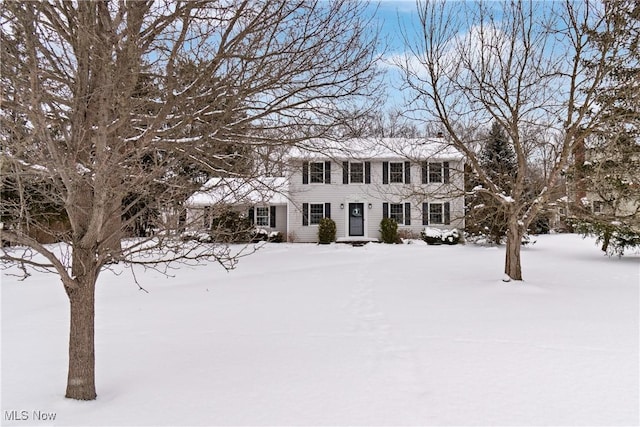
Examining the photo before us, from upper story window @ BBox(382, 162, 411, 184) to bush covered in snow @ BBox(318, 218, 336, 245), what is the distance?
13.8ft

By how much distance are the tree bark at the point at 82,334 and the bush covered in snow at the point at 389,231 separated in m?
20.6

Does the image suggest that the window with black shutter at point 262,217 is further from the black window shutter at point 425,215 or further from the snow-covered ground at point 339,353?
the snow-covered ground at point 339,353

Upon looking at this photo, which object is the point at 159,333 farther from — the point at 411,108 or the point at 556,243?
the point at 556,243

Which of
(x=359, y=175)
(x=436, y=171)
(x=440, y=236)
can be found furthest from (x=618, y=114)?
(x=359, y=175)

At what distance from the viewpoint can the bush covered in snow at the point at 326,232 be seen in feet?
79.6

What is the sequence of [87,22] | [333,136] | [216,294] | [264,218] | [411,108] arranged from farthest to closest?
[264,218]
[411,108]
[216,294]
[333,136]
[87,22]

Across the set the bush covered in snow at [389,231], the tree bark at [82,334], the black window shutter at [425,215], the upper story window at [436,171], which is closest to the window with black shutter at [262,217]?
the bush covered in snow at [389,231]

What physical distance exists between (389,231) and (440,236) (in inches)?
105

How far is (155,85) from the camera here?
5355mm

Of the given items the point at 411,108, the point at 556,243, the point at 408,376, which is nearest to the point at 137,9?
the point at 408,376

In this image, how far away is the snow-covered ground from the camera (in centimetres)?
408

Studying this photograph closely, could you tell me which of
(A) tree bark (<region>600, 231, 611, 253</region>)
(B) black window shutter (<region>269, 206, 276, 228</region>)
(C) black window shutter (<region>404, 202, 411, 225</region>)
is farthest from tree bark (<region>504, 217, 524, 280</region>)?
(B) black window shutter (<region>269, 206, 276, 228</region>)

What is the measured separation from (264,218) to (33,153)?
73.2ft

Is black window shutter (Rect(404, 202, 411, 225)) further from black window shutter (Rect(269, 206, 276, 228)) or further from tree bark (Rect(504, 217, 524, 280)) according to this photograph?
tree bark (Rect(504, 217, 524, 280))
